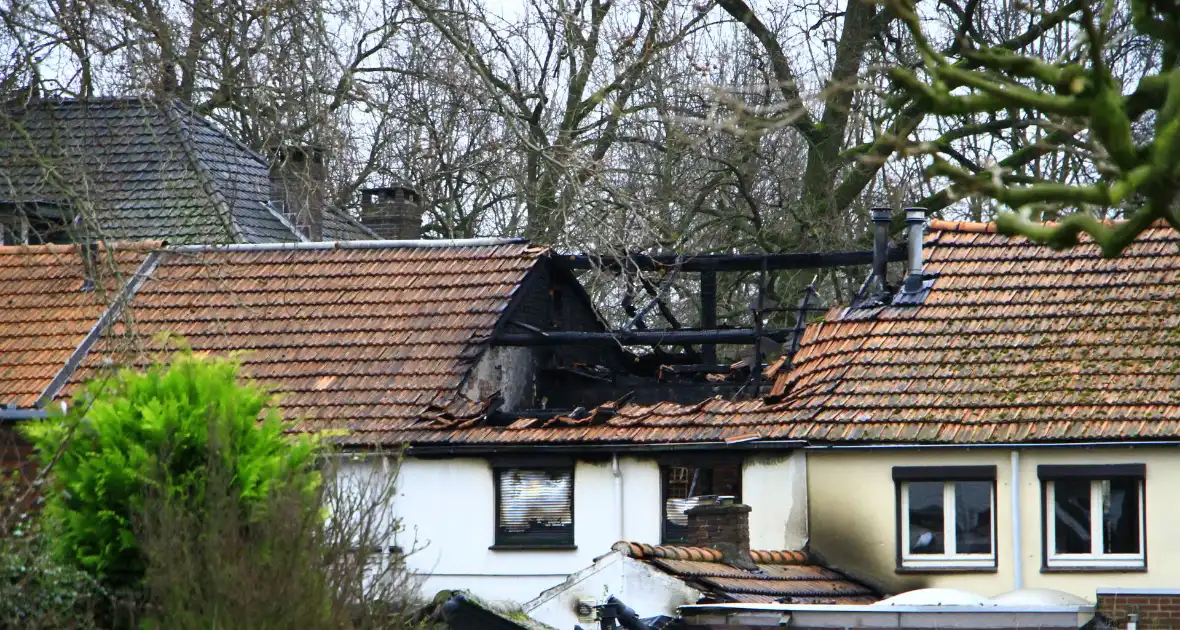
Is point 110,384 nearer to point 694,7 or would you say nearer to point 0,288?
point 0,288

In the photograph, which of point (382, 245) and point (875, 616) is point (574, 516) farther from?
point (382, 245)

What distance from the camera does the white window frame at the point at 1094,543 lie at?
18.9 m

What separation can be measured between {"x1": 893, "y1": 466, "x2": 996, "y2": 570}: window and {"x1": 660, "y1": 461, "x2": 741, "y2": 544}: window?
6.66 feet

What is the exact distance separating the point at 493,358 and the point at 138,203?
334 inches

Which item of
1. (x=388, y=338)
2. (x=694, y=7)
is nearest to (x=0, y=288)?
(x=388, y=338)

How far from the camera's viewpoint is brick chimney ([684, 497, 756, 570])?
60.0ft

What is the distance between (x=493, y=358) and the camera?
Answer: 74.1 ft

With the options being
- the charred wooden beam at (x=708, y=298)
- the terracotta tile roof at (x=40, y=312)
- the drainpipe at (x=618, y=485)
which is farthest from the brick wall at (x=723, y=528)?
the terracotta tile roof at (x=40, y=312)

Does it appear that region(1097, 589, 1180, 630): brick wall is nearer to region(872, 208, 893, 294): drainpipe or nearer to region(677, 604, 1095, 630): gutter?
region(677, 604, 1095, 630): gutter

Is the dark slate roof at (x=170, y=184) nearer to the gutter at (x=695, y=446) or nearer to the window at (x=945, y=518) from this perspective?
the gutter at (x=695, y=446)

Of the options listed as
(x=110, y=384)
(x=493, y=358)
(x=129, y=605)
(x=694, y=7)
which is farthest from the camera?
(x=694, y=7)

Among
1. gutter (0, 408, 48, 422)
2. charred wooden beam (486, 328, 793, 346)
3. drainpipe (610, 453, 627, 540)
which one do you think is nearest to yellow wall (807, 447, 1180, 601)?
drainpipe (610, 453, 627, 540)

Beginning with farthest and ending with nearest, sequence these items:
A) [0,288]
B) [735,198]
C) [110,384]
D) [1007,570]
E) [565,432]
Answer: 1. [735,198]
2. [0,288]
3. [565,432]
4. [1007,570]
5. [110,384]

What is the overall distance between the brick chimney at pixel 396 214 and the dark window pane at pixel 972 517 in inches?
512
